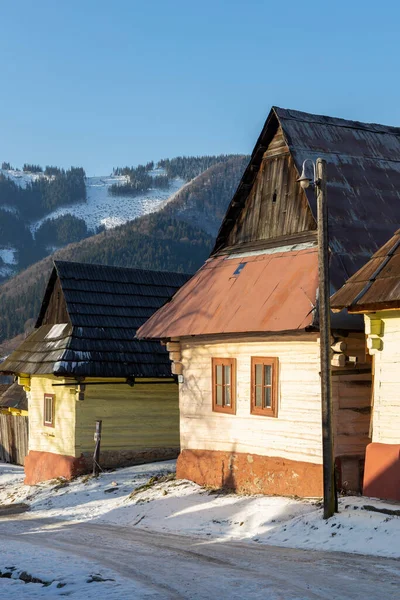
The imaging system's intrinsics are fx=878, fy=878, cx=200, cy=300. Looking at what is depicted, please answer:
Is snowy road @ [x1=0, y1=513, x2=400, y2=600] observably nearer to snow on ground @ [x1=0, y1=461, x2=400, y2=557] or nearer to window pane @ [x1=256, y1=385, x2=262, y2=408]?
snow on ground @ [x1=0, y1=461, x2=400, y2=557]

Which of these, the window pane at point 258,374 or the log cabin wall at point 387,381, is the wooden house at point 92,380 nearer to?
the window pane at point 258,374

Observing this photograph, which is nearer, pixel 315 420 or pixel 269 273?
pixel 315 420

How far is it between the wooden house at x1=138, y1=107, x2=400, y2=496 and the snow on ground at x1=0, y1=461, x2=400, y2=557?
0.95 m

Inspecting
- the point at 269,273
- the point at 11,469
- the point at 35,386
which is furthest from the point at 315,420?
the point at 11,469

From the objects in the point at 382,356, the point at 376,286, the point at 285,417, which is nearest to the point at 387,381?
the point at 382,356

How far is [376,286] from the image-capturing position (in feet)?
44.6

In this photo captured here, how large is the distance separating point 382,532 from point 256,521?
120 inches

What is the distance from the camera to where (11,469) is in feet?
94.8

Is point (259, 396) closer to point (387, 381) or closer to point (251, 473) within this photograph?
point (251, 473)

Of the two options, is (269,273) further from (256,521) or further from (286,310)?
(256,521)

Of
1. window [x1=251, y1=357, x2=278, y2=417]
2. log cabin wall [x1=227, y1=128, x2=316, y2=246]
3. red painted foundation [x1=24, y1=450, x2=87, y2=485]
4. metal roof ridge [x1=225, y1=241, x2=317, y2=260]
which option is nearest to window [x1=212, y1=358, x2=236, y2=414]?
window [x1=251, y1=357, x2=278, y2=417]

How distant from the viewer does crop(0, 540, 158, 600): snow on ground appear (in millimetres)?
8771

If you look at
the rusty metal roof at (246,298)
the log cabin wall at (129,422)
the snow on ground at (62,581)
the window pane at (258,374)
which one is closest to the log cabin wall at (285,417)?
the window pane at (258,374)

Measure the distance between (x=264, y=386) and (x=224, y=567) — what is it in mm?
6748
